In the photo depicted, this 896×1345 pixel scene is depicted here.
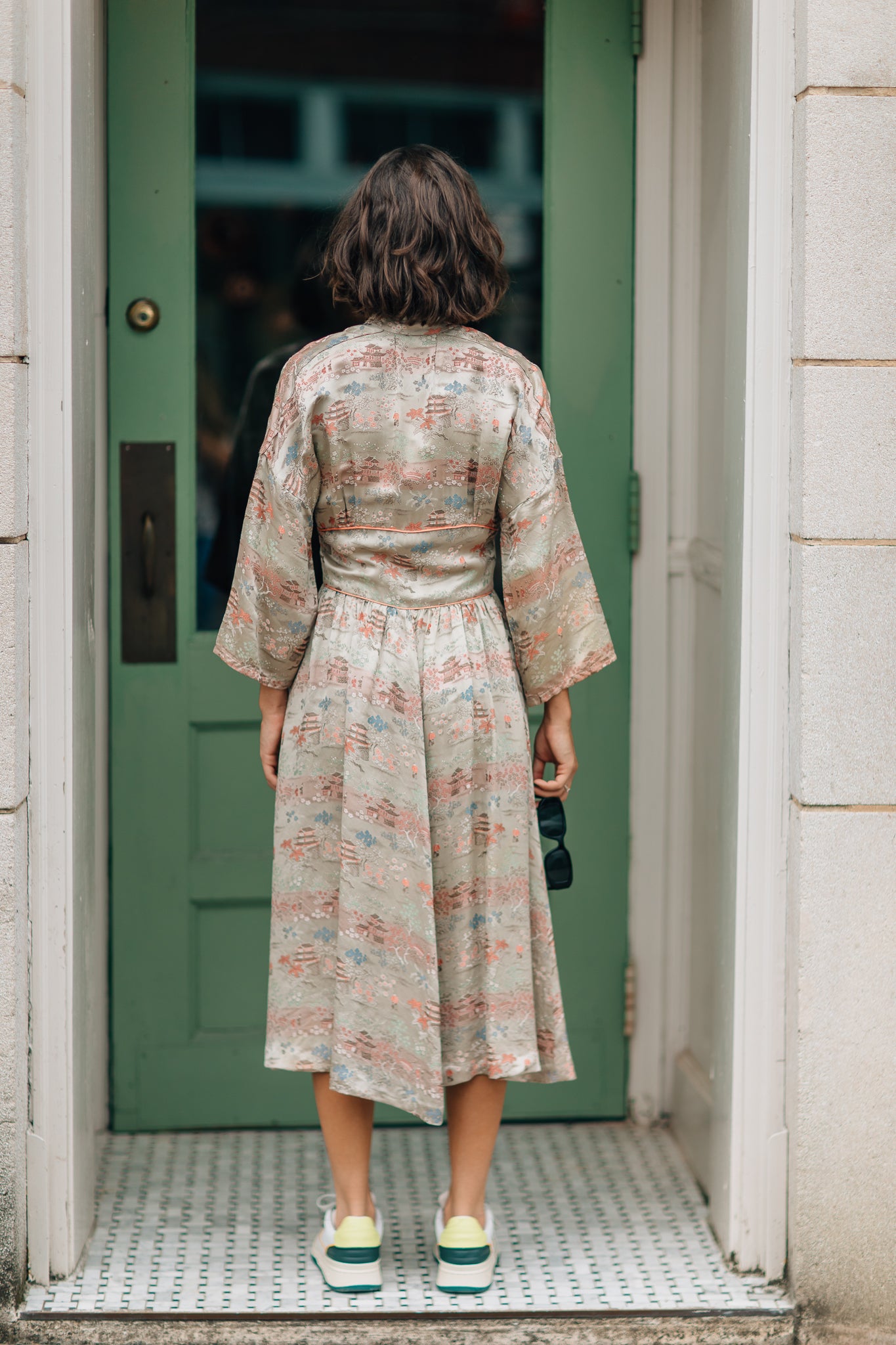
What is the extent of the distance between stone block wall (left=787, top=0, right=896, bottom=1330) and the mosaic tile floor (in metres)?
0.20

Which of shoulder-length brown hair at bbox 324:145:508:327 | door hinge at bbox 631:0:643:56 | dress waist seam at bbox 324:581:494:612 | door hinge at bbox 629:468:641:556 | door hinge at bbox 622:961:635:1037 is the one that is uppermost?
door hinge at bbox 631:0:643:56

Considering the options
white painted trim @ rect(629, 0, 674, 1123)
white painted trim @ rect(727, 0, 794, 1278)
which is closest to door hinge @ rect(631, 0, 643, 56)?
white painted trim @ rect(629, 0, 674, 1123)

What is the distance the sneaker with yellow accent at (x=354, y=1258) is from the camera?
100 inches

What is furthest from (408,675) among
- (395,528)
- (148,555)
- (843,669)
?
(148,555)

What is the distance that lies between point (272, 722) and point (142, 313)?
3.25ft

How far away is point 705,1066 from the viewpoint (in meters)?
3.09

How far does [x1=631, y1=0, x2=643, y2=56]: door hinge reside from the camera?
9.88ft

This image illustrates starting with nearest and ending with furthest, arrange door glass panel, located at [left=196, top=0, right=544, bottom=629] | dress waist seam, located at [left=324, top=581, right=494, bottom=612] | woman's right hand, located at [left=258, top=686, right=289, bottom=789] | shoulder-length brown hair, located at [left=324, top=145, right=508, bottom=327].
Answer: shoulder-length brown hair, located at [left=324, top=145, right=508, bottom=327] → dress waist seam, located at [left=324, top=581, right=494, bottom=612] → woman's right hand, located at [left=258, top=686, right=289, bottom=789] → door glass panel, located at [left=196, top=0, right=544, bottom=629]

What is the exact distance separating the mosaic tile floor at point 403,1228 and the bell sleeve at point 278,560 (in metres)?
1.03

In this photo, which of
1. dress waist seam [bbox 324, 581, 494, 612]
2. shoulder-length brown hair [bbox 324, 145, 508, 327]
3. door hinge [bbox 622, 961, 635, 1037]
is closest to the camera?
shoulder-length brown hair [bbox 324, 145, 508, 327]

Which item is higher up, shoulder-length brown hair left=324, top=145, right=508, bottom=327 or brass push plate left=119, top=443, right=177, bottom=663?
shoulder-length brown hair left=324, top=145, right=508, bottom=327

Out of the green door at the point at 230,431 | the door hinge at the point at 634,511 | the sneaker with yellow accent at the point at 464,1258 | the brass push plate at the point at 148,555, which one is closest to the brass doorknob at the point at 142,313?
the green door at the point at 230,431

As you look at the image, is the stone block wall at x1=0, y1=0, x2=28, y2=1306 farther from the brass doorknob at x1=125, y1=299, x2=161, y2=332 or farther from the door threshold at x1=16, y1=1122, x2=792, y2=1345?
the brass doorknob at x1=125, y1=299, x2=161, y2=332

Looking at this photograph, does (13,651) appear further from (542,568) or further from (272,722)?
(542,568)
